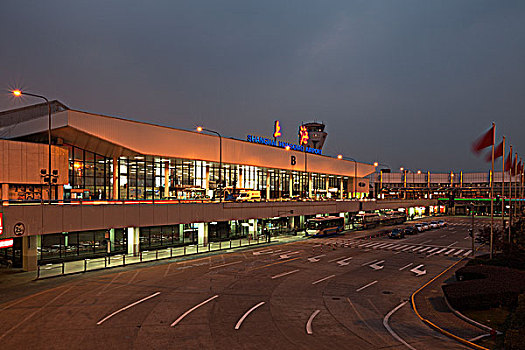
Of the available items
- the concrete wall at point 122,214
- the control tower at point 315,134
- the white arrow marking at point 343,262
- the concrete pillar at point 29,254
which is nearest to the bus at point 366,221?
the concrete wall at point 122,214

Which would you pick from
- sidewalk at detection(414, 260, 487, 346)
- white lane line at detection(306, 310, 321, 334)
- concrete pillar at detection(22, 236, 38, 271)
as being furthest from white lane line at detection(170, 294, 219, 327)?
concrete pillar at detection(22, 236, 38, 271)

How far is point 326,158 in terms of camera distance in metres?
78.7

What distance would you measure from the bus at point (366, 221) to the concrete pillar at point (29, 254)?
56.7 m

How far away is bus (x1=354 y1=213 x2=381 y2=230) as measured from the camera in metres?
70.4

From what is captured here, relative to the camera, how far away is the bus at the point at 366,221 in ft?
231

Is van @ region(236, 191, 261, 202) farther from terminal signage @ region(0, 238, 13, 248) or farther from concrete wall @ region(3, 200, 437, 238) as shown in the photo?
terminal signage @ region(0, 238, 13, 248)

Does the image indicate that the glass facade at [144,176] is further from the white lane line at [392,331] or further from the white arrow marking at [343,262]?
the white lane line at [392,331]

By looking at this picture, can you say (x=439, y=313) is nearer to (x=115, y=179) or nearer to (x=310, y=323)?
(x=310, y=323)

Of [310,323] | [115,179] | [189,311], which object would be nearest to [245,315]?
[189,311]

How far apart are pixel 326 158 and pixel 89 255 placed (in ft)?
177

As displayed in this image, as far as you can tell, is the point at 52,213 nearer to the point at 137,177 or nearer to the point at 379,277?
the point at 137,177

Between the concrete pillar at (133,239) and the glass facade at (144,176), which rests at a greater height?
the glass facade at (144,176)

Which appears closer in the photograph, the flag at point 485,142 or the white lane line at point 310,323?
the white lane line at point 310,323

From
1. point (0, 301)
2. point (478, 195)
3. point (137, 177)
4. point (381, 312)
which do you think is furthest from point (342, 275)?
point (478, 195)
